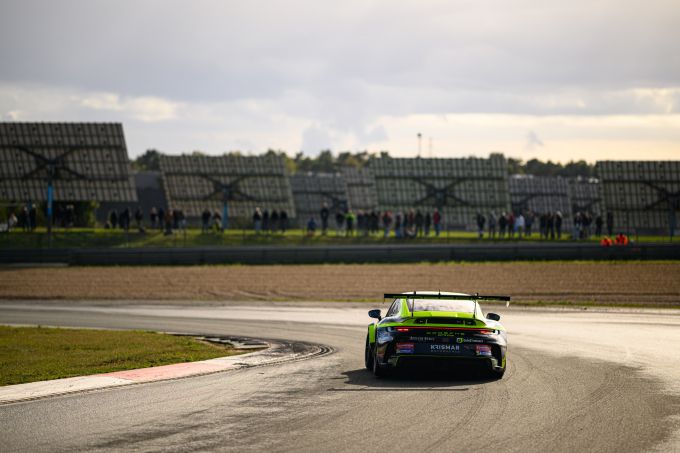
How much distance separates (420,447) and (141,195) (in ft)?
284

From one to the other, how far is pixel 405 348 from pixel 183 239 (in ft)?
143

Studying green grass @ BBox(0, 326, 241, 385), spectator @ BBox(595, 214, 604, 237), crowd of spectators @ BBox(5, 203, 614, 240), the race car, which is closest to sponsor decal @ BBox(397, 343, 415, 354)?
the race car

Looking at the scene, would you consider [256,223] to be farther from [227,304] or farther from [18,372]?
[18,372]

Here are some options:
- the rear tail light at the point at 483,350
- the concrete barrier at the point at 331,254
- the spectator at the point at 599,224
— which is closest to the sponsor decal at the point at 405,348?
the rear tail light at the point at 483,350

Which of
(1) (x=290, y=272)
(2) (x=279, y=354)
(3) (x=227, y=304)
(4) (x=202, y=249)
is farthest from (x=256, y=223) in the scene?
(2) (x=279, y=354)

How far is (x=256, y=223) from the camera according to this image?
6169 cm

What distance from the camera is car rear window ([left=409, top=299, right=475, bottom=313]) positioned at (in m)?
16.3

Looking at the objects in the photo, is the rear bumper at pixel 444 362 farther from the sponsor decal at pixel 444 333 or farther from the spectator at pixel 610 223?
the spectator at pixel 610 223

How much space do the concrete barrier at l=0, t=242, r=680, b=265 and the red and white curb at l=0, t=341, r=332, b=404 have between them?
2917 cm

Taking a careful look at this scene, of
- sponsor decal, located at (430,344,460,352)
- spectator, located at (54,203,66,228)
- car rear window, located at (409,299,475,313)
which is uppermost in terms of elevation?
spectator, located at (54,203,66,228)

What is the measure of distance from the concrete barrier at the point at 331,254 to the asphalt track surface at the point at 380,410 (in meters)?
30.1

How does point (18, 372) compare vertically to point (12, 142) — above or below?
below

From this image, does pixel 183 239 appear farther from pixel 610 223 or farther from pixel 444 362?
pixel 444 362

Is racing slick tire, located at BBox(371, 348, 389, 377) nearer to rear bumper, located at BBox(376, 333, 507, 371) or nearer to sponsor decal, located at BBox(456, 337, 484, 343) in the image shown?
rear bumper, located at BBox(376, 333, 507, 371)
